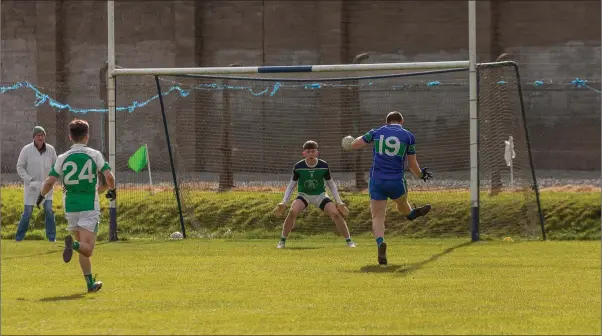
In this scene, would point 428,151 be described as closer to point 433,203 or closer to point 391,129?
point 433,203

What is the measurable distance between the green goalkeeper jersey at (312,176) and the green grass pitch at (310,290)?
0.93 metres

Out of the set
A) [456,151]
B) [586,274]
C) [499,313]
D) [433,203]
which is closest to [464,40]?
[456,151]

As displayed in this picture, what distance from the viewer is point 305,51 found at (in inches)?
1363

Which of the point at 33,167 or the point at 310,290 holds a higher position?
the point at 33,167

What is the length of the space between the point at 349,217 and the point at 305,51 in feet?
42.3

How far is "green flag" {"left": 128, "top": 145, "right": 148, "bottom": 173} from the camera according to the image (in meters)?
23.6


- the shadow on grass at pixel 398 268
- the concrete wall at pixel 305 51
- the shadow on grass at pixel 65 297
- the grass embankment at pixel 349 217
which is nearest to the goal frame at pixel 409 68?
the grass embankment at pixel 349 217

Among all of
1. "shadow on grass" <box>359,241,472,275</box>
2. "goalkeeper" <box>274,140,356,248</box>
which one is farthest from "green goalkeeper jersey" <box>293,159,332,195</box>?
"shadow on grass" <box>359,241,472,275</box>

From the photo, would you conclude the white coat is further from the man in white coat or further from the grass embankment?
the grass embankment

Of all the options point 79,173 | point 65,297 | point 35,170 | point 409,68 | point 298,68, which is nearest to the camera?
point 65,297

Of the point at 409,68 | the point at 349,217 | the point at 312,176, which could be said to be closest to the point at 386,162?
the point at 312,176

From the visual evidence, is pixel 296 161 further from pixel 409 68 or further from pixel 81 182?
pixel 81 182

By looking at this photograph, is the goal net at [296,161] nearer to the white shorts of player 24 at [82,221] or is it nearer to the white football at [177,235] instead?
the white football at [177,235]

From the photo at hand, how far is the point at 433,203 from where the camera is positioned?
22.5m
